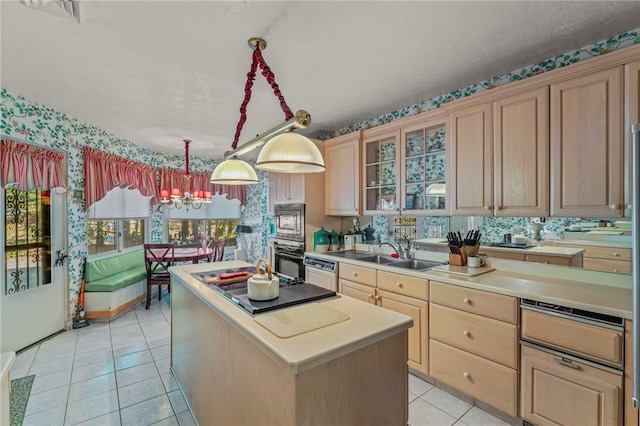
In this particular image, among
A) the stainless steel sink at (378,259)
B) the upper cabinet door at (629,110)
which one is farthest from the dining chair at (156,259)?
the upper cabinet door at (629,110)

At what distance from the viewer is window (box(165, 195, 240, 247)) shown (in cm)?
555

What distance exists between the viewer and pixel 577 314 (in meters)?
1.56

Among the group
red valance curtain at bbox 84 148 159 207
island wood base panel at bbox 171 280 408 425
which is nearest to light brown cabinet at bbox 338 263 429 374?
island wood base panel at bbox 171 280 408 425

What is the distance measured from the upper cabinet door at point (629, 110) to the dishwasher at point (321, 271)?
2222 millimetres

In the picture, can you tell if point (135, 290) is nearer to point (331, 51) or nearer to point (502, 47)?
point (331, 51)

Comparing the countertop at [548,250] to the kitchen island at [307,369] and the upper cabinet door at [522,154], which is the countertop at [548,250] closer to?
the upper cabinet door at [522,154]

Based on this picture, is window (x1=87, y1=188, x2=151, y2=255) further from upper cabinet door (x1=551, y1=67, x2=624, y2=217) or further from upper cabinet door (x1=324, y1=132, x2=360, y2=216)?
upper cabinet door (x1=551, y1=67, x2=624, y2=217)

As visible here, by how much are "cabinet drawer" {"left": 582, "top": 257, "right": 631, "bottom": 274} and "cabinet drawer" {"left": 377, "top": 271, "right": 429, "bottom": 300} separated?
1.07 m

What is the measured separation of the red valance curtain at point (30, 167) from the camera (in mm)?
2637

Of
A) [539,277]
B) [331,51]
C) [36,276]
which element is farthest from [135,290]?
[539,277]

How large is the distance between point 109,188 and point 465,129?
4.41m

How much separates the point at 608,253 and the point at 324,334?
6.81 ft

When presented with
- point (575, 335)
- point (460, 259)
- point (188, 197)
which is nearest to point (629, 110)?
point (575, 335)

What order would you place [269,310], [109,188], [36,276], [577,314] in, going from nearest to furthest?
[269,310], [577,314], [36,276], [109,188]
